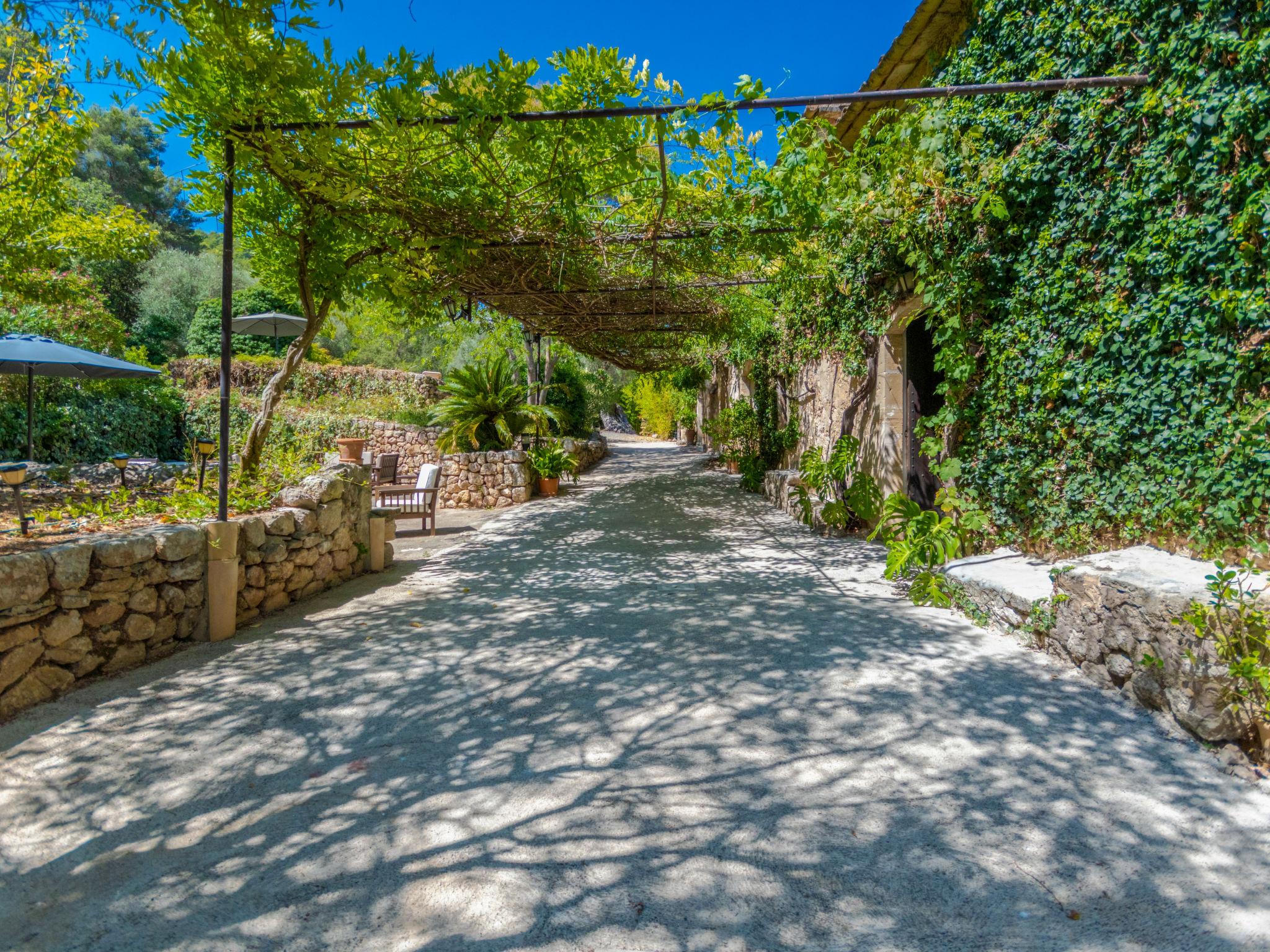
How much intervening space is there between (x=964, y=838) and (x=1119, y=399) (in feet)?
8.69

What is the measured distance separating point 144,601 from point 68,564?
1.74ft

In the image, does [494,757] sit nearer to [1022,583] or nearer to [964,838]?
[964,838]

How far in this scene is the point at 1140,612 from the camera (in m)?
2.87

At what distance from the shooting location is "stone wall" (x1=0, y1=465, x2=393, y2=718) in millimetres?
3025

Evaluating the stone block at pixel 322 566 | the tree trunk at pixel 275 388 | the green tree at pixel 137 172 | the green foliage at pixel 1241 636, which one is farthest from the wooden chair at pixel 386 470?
the green tree at pixel 137 172

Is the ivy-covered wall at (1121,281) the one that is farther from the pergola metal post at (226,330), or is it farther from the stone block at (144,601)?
the stone block at (144,601)

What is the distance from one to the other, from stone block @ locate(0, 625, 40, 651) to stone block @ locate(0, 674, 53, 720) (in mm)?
180

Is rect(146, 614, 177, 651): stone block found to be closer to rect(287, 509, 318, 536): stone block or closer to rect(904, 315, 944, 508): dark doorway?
rect(287, 509, 318, 536): stone block

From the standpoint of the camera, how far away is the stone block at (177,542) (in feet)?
12.2

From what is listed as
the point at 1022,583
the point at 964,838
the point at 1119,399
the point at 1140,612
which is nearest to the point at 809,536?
the point at 1022,583

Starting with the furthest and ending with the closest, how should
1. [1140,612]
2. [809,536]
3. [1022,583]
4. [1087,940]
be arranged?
[809,536], [1022,583], [1140,612], [1087,940]

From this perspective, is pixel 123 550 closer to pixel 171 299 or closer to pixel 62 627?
pixel 62 627

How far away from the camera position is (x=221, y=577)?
4.08 m

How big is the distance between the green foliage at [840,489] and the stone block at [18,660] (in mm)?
6535
